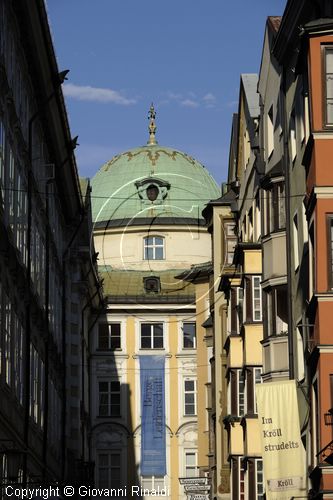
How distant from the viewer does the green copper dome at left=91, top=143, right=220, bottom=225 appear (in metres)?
105

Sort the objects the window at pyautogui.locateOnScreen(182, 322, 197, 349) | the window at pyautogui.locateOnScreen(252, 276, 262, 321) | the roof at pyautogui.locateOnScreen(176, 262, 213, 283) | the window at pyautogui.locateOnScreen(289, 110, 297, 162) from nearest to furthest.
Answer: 1. the window at pyautogui.locateOnScreen(289, 110, 297, 162)
2. the window at pyautogui.locateOnScreen(252, 276, 262, 321)
3. the roof at pyautogui.locateOnScreen(176, 262, 213, 283)
4. the window at pyautogui.locateOnScreen(182, 322, 197, 349)

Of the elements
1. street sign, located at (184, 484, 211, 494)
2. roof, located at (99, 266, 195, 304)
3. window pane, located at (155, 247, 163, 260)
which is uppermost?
window pane, located at (155, 247, 163, 260)

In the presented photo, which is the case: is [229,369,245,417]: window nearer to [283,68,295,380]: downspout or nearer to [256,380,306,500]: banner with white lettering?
Answer: [283,68,295,380]: downspout

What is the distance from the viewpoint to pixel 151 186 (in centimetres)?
10444

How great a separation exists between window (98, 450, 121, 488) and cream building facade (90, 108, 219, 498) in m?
0.06

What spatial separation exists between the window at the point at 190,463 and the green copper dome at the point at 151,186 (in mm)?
17169

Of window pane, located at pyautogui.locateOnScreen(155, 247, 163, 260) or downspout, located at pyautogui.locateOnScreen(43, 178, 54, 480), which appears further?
window pane, located at pyautogui.locateOnScreen(155, 247, 163, 260)

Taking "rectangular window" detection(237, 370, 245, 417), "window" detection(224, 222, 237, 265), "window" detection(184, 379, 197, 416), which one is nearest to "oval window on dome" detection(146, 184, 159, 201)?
"window" detection(184, 379, 197, 416)

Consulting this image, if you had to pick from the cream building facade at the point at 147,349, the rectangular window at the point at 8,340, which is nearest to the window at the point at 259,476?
the rectangular window at the point at 8,340

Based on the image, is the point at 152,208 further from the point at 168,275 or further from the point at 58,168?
the point at 58,168

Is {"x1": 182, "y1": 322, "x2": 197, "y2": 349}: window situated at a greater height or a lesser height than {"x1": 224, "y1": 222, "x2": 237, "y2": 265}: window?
greater

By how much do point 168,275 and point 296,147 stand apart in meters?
63.3

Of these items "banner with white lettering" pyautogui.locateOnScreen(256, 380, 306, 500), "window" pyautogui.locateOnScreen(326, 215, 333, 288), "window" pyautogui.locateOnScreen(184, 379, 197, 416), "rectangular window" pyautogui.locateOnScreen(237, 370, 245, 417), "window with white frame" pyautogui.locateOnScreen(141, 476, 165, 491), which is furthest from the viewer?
"window" pyautogui.locateOnScreen(184, 379, 197, 416)

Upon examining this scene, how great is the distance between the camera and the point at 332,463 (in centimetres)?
3108
